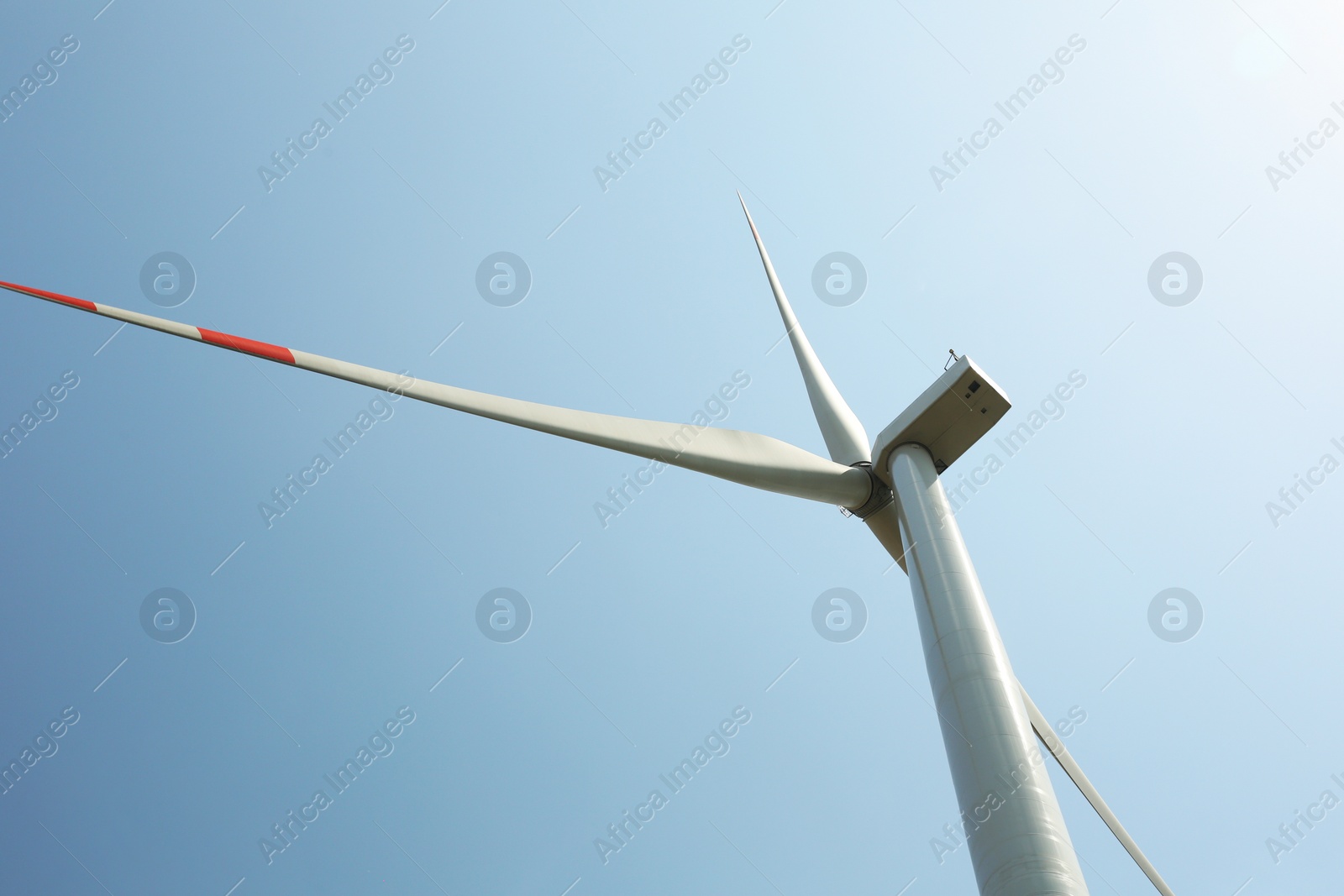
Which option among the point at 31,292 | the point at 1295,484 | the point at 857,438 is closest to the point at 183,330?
the point at 31,292

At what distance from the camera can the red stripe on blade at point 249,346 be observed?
985 cm

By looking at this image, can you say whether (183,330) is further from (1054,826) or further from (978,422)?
(978,422)

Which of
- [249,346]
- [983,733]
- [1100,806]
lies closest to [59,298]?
[249,346]

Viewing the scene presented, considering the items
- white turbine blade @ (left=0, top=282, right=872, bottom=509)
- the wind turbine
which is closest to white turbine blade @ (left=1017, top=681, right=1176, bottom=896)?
the wind turbine

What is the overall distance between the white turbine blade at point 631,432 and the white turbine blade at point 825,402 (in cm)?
125

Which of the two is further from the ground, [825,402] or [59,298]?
[59,298]

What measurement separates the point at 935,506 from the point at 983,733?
4.56 metres

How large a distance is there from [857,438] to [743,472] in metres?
4.15

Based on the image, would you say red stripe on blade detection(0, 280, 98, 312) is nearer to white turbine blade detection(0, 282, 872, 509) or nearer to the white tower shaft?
white turbine blade detection(0, 282, 872, 509)

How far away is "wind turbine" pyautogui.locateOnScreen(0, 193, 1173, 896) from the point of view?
8.63 m

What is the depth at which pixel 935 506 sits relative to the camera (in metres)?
13.4

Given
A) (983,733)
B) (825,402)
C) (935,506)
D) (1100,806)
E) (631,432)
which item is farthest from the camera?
(825,402)

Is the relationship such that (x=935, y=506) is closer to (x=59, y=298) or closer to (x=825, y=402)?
(x=825, y=402)

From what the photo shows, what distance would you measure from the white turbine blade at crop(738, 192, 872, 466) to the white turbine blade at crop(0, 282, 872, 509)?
1.25 metres
